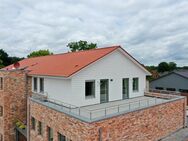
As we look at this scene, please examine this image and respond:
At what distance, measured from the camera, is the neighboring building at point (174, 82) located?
34281 mm

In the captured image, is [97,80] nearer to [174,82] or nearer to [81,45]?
[174,82]

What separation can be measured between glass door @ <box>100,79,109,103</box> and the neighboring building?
58.7ft

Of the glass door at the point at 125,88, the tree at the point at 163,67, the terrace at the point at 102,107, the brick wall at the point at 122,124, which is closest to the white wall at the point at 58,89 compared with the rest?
the terrace at the point at 102,107

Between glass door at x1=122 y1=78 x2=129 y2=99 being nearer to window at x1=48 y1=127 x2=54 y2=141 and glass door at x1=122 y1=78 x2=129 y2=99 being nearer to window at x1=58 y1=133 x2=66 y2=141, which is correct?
window at x1=48 y1=127 x2=54 y2=141

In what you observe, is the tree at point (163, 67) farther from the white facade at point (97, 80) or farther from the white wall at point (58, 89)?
the white wall at point (58, 89)

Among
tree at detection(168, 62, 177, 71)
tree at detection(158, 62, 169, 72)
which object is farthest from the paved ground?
tree at detection(168, 62, 177, 71)

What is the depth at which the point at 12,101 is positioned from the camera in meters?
23.7

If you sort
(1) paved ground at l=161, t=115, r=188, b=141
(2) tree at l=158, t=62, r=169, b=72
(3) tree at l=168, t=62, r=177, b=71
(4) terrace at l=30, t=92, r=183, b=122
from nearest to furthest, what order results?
(4) terrace at l=30, t=92, r=183, b=122
(1) paved ground at l=161, t=115, r=188, b=141
(2) tree at l=158, t=62, r=169, b=72
(3) tree at l=168, t=62, r=177, b=71

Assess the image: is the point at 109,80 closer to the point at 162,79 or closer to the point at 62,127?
the point at 62,127

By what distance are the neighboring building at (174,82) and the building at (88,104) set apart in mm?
12576

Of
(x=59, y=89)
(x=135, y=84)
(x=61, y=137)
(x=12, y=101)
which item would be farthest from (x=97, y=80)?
(x=12, y=101)

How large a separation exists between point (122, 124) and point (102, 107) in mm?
3996

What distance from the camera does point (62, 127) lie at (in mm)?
15102

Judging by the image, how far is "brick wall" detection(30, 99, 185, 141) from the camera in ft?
43.5
